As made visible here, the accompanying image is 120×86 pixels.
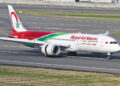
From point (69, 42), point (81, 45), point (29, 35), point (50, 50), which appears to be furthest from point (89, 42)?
point (29, 35)

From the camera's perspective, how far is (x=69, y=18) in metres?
104

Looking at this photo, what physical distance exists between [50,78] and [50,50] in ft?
43.6

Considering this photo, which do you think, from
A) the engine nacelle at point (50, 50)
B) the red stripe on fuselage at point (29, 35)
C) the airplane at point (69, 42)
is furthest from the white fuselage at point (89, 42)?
the red stripe on fuselage at point (29, 35)

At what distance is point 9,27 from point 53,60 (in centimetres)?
4111

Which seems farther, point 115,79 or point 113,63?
point 113,63

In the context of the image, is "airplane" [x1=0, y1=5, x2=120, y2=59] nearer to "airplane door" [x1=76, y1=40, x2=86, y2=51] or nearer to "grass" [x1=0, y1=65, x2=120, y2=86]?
"airplane door" [x1=76, y1=40, x2=86, y2=51]

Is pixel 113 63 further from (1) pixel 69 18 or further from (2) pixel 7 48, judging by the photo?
(1) pixel 69 18

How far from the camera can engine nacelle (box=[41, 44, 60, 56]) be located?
1806 inches

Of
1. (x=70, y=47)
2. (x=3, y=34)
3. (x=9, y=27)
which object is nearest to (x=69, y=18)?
(x=9, y=27)

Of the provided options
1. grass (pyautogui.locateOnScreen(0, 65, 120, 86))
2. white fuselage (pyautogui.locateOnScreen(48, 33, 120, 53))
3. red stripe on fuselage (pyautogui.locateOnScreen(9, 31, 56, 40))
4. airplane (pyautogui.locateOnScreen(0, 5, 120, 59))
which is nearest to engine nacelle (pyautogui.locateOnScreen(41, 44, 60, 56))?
airplane (pyautogui.locateOnScreen(0, 5, 120, 59))

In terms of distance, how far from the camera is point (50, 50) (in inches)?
1801

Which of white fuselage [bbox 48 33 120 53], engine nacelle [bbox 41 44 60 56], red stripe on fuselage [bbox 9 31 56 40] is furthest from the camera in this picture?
red stripe on fuselage [bbox 9 31 56 40]

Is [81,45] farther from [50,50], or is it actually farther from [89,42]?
[50,50]

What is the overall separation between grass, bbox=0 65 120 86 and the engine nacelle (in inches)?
310
